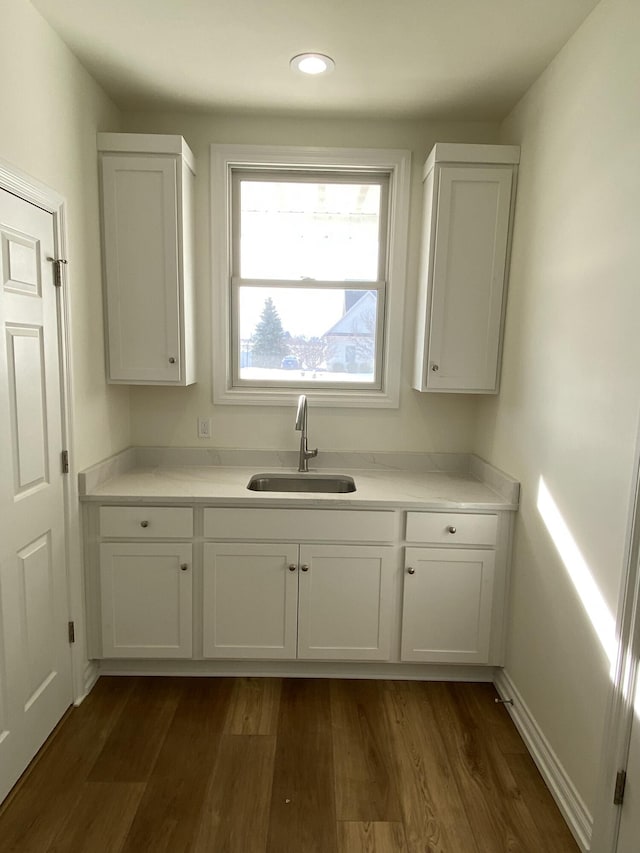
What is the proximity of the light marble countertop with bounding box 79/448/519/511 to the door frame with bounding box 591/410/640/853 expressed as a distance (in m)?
0.82

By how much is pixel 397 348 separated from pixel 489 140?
116 cm

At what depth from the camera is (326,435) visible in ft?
→ 9.12

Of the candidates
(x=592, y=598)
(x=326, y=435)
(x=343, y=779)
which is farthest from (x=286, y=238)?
(x=343, y=779)

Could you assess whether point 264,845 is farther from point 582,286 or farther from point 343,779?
point 582,286

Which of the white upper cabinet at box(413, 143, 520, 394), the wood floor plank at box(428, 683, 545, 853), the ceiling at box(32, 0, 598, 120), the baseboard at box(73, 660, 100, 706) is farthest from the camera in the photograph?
the white upper cabinet at box(413, 143, 520, 394)

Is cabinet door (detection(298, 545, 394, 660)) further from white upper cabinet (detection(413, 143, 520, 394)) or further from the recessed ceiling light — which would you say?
the recessed ceiling light

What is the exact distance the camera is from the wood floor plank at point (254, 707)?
2.02 meters

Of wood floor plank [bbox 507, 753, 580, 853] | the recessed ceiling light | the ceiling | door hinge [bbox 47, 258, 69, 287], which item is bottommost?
wood floor plank [bbox 507, 753, 580, 853]

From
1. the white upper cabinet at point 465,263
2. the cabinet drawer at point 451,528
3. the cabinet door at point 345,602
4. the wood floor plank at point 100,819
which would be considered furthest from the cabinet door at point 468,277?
the wood floor plank at point 100,819

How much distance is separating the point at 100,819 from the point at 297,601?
1.01 metres

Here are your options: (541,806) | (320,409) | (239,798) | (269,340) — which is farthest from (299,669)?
(269,340)

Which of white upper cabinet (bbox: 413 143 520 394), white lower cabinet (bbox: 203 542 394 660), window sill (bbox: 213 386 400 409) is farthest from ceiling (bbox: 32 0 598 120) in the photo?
white lower cabinet (bbox: 203 542 394 660)

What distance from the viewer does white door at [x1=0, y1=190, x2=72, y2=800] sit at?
1647 mm

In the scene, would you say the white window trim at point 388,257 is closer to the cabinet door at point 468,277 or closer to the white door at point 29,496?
the cabinet door at point 468,277
